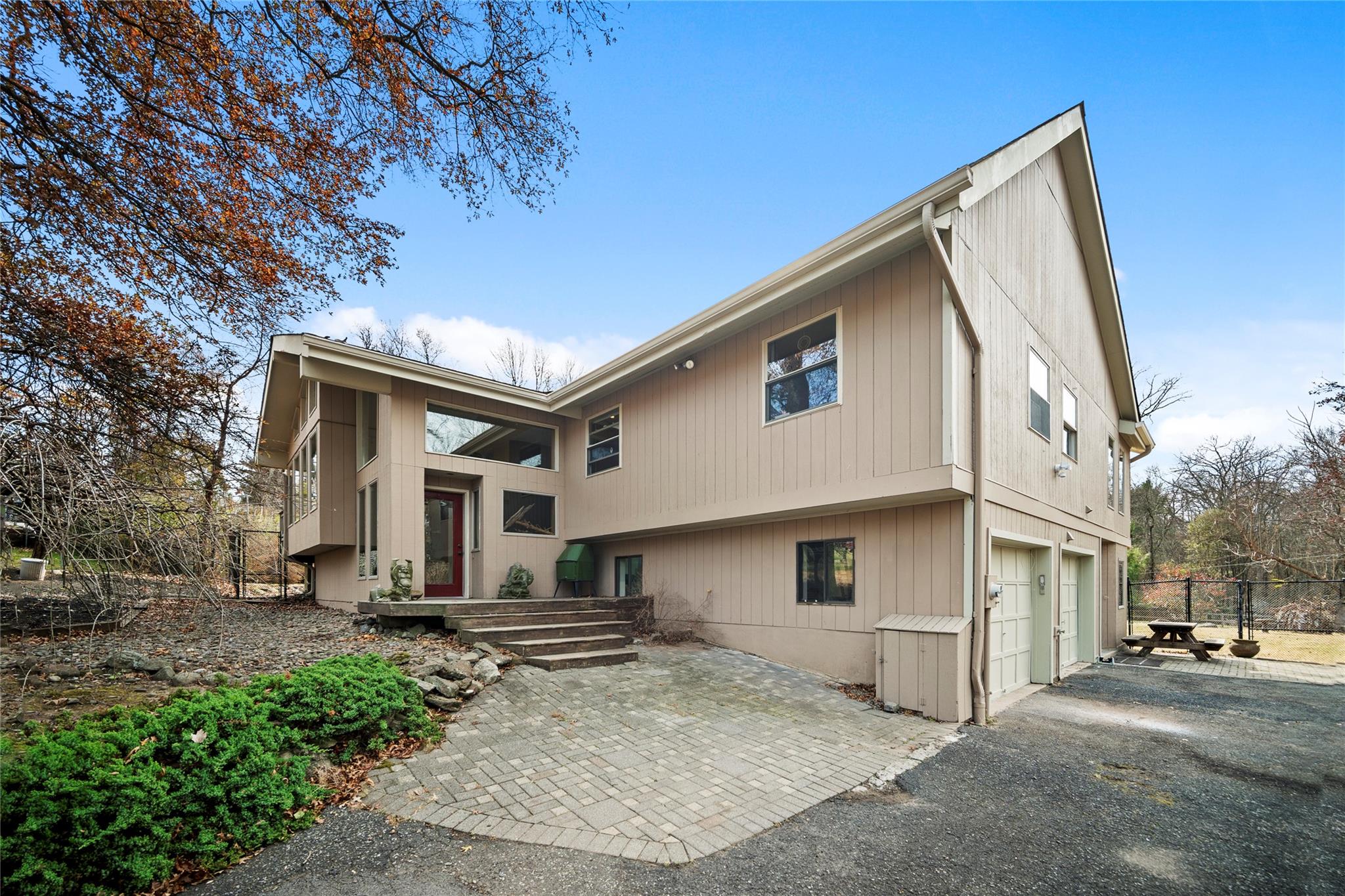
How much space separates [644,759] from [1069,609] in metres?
8.97

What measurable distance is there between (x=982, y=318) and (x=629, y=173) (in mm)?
5416

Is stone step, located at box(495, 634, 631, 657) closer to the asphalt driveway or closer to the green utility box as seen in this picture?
the green utility box

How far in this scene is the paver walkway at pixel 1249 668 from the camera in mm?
9188

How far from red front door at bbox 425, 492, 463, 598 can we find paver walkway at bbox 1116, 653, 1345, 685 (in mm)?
11410

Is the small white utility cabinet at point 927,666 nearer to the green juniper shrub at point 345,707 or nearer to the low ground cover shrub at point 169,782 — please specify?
the green juniper shrub at point 345,707

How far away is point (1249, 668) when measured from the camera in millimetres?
10188

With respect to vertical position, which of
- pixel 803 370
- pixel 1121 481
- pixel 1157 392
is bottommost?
pixel 1121 481

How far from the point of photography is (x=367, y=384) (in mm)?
9992

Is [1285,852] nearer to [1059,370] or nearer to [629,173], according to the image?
[1059,370]

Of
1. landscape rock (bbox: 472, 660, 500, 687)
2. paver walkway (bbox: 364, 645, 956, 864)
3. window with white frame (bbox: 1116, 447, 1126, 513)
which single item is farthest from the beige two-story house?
landscape rock (bbox: 472, 660, 500, 687)

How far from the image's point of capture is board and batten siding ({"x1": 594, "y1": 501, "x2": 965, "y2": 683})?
661cm

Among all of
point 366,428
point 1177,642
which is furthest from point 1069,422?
point 366,428

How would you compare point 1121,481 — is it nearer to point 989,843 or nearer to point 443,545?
point 989,843

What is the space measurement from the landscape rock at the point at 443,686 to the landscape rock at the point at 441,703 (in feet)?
0.17
